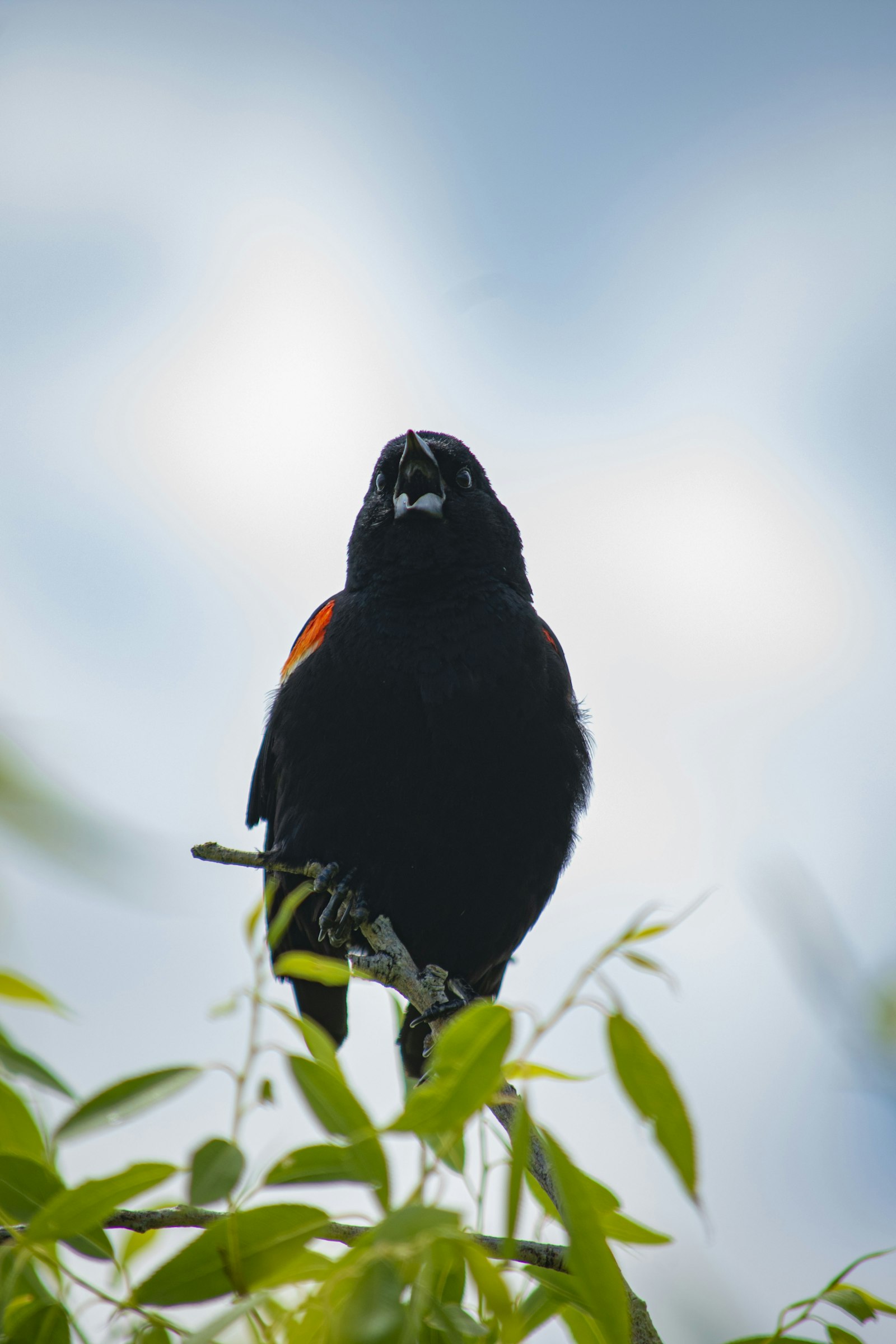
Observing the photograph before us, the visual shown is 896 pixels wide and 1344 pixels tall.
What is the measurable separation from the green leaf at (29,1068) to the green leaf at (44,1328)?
21cm

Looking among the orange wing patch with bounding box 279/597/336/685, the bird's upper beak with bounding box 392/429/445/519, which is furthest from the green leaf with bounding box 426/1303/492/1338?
the bird's upper beak with bounding box 392/429/445/519

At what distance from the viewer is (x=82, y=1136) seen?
0.89m

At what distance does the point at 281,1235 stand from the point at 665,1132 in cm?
35

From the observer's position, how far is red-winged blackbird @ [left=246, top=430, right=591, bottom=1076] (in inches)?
130

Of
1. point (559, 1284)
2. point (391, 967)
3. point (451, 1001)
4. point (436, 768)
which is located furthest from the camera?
point (436, 768)

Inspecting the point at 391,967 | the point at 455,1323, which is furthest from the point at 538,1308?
the point at 391,967

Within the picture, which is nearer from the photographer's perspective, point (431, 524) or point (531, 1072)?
point (531, 1072)

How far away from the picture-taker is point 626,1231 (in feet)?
3.91

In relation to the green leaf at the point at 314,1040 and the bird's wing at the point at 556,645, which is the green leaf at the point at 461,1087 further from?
the bird's wing at the point at 556,645

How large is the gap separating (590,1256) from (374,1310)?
0.22 metres

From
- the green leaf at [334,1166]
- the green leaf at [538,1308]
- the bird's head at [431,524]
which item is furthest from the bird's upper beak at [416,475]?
the green leaf at [334,1166]

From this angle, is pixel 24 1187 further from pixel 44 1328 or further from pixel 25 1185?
pixel 44 1328

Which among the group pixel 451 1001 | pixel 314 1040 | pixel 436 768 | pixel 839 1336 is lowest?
pixel 839 1336

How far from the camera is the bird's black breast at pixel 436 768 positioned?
3.29 meters
